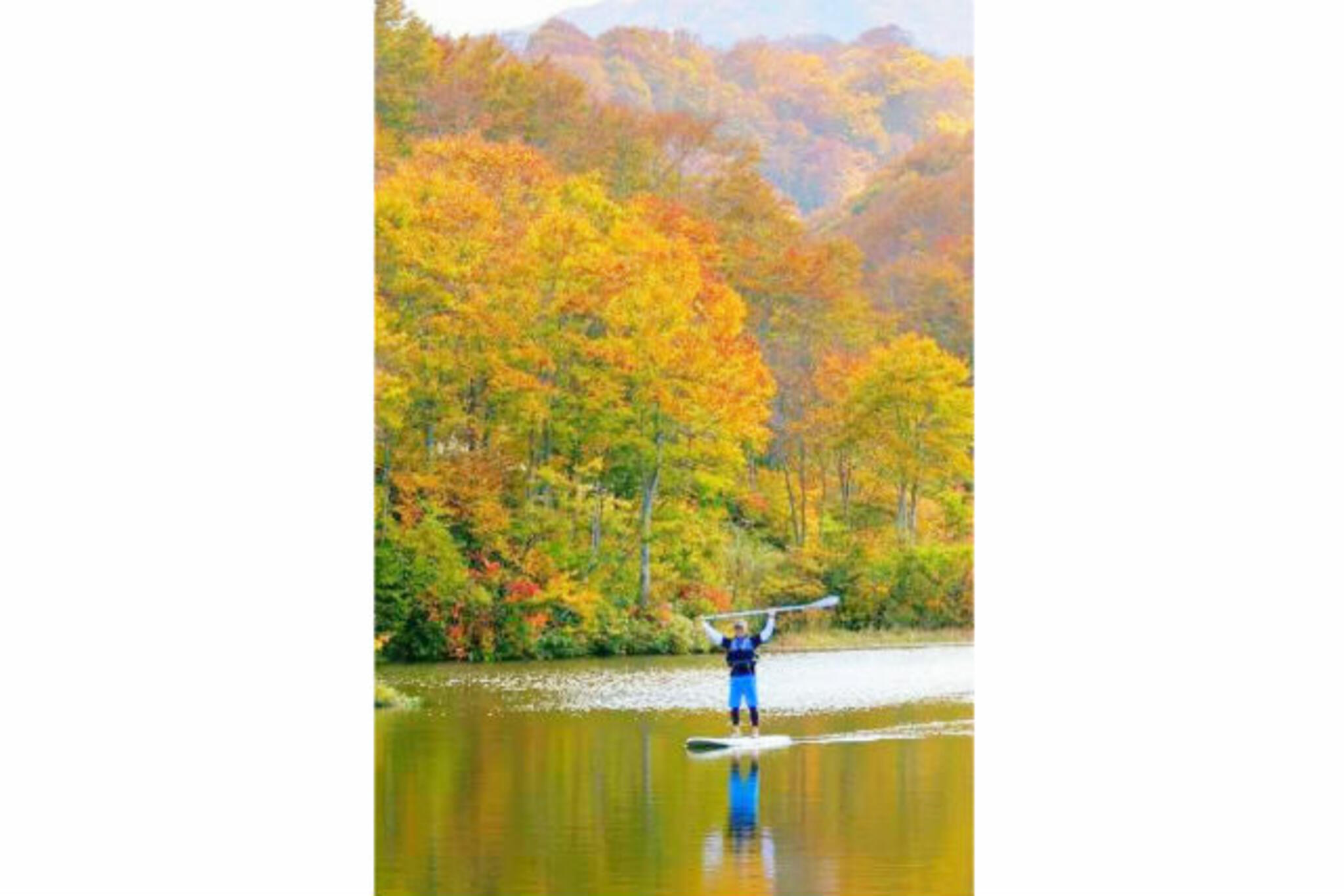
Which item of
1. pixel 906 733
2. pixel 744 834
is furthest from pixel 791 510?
pixel 744 834

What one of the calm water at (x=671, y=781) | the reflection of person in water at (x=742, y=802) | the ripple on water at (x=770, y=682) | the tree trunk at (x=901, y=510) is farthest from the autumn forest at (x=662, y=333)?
the reflection of person in water at (x=742, y=802)

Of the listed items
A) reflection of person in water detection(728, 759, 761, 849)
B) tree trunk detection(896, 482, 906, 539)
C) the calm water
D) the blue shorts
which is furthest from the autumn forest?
reflection of person in water detection(728, 759, 761, 849)

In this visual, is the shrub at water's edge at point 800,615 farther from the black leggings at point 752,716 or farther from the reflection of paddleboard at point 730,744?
the reflection of paddleboard at point 730,744

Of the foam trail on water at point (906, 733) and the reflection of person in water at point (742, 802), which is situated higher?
the foam trail on water at point (906, 733)

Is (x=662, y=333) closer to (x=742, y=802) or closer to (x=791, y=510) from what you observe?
(x=791, y=510)

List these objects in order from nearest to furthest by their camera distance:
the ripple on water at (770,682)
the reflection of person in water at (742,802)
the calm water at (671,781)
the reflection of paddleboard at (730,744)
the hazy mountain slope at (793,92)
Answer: the calm water at (671,781) → the reflection of person in water at (742,802) → the reflection of paddleboard at (730,744) → the ripple on water at (770,682) → the hazy mountain slope at (793,92)

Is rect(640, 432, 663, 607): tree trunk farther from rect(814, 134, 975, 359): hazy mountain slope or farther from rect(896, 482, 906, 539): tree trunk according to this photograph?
rect(814, 134, 975, 359): hazy mountain slope
